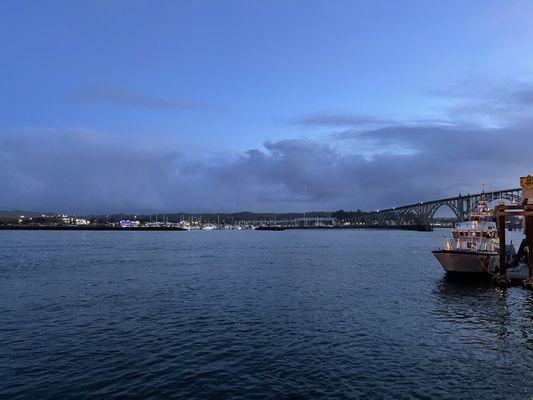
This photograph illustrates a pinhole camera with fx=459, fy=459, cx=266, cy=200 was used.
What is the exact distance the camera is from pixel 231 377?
20.1 meters

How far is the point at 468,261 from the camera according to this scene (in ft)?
178

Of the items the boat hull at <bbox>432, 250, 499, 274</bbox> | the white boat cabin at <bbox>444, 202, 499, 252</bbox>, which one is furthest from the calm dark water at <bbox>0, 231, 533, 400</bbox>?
the white boat cabin at <bbox>444, 202, 499, 252</bbox>

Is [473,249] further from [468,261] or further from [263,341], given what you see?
[263,341]

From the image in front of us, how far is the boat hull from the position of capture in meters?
54.0

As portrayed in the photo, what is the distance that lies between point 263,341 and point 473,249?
1635 inches

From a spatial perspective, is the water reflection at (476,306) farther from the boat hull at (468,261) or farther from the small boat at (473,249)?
the small boat at (473,249)

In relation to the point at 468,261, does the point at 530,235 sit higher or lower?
higher

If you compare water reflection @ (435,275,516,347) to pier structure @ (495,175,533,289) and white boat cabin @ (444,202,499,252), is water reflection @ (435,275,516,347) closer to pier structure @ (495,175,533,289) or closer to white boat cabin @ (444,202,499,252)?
pier structure @ (495,175,533,289)

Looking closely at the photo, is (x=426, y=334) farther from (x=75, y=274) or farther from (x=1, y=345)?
(x=75, y=274)

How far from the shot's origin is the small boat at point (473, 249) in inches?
2136

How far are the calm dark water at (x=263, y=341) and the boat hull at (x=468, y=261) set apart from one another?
A: 5.38 metres

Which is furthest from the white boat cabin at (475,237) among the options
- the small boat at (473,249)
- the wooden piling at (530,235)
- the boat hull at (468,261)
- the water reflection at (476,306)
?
the wooden piling at (530,235)

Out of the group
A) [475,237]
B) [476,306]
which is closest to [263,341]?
[476,306]

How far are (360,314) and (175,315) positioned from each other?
1354cm
